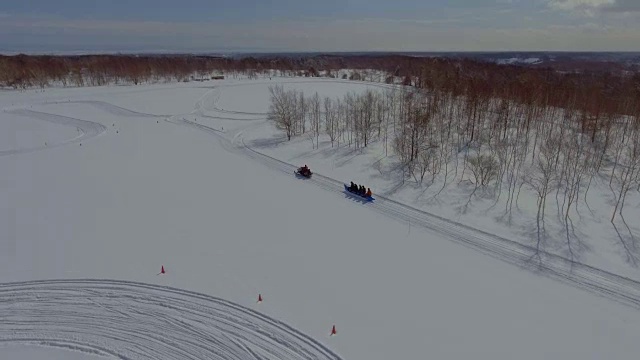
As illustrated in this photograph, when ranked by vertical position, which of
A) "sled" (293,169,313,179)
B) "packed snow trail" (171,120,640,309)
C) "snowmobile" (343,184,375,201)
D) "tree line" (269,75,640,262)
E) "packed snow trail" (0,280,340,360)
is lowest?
"packed snow trail" (0,280,340,360)

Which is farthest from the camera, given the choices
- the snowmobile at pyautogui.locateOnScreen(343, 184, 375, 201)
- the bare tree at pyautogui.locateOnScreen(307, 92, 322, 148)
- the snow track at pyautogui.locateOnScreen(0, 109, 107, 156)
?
the bare tree at pyautogui.locateOnScreen(307, 92, 322, 148)

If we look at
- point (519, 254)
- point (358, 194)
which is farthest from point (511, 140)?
point (519, 254)

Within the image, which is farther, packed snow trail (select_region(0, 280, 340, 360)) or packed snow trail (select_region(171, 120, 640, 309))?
packed snow trail (select_region(171, 120, 640, 309))

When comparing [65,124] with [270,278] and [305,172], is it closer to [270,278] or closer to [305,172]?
[305,172]

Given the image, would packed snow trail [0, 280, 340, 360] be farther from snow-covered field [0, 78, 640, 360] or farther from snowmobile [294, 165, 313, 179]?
snowmobile [294, 165, 313, 179]

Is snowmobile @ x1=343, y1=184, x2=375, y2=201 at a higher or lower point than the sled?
lower

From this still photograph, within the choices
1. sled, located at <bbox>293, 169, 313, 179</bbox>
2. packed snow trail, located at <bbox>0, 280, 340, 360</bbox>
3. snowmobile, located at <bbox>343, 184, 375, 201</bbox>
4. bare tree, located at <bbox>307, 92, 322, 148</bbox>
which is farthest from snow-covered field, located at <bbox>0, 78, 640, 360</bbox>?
bare tree, located at <bbox>307, 92, 322, 148</bbox>

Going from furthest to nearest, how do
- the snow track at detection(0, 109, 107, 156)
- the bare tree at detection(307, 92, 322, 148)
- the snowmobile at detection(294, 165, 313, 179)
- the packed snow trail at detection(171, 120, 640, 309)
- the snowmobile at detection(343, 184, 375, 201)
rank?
the bare tree at detection(307, 92, 322, 148), the snow track at detection(0, 109, 107, 156), the snowmobile at detection(294, 165, 313, 179), the snowmobile at detection(343, 184, 375, 201), the packed snow trail at detection(171, 120, 640, 309)

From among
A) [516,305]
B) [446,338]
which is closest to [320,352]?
[446,338]
